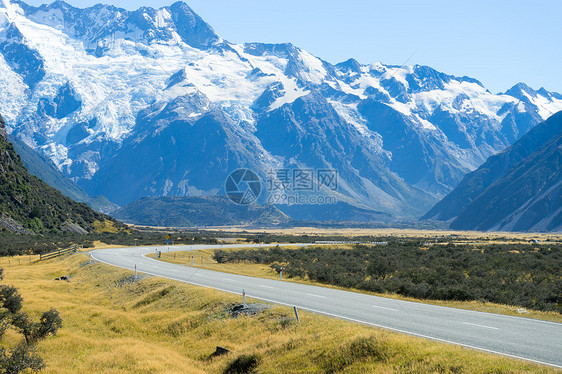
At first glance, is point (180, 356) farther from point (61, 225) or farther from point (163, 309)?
point (61, 225)

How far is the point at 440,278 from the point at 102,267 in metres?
28.2

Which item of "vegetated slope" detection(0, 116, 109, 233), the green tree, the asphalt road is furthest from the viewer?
"vegetated slope" detection(0, 116, 109, 233)

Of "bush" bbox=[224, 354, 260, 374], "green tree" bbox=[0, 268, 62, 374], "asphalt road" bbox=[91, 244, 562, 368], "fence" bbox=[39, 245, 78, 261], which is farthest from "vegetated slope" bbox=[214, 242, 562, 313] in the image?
"fence" bbox=[39, 245, 78, 261]

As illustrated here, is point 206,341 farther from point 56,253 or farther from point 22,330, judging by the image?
point 56,253

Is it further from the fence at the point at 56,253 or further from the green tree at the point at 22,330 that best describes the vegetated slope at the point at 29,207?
the green tree at the point at 22,330

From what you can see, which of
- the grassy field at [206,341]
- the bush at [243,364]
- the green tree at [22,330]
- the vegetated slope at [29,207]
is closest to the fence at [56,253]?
the grassy field at [206,341]

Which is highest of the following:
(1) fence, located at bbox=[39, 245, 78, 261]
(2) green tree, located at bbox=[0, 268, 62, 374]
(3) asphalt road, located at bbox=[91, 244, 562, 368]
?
(3) asphalt road, located at bbox=[91, 244, 562, 368]

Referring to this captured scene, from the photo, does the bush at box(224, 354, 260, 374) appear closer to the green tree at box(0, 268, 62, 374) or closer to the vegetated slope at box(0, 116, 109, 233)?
the green tree at box(0, 268, 62, 374)

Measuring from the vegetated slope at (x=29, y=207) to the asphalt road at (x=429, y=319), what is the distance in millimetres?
84075

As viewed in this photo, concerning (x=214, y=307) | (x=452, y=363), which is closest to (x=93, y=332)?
(x=214, y=307)

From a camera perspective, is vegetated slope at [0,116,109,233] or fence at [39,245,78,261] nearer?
fence at [39,245,78,261]

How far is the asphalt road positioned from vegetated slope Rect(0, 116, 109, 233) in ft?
276

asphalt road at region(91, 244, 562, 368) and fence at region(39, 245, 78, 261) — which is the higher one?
asphalt road at region(91, 244, 562, 368)

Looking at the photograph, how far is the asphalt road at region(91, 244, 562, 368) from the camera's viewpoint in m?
15.0
